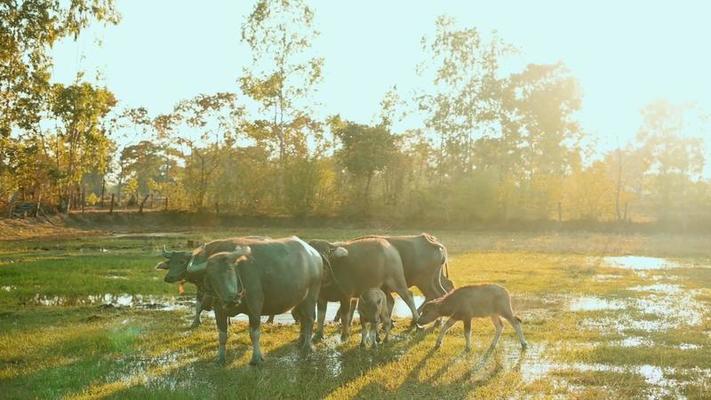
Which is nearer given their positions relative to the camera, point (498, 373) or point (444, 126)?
point (498, 373)

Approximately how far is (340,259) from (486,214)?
158 feet

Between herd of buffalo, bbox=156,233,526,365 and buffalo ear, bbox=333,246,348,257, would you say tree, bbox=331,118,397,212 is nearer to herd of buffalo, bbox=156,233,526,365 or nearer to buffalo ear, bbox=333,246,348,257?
herd of buffalo, bbox=156,233,526,365

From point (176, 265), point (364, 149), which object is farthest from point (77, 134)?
point (176, 265)

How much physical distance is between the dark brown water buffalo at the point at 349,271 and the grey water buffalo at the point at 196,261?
4.44 feet

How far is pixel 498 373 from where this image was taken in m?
10.7

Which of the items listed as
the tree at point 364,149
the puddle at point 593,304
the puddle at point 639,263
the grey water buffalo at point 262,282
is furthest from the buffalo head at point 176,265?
the tree at point 364,149

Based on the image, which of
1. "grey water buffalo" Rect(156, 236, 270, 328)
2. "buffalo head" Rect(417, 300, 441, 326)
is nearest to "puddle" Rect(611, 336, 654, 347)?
"buffalo head" Rect(417, 300, 441, 326)

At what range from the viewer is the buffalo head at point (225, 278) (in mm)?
10469

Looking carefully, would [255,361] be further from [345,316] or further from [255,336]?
[345,316]

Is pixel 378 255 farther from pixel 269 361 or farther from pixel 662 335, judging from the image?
pixel 662 335

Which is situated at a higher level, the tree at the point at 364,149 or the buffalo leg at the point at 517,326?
the tree at the point at 364,149

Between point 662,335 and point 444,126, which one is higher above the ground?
point 444,126

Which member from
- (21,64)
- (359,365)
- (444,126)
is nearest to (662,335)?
(359,365)

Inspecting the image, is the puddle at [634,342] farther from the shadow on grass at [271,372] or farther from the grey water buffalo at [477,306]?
the shadow on grass at [271,372]
